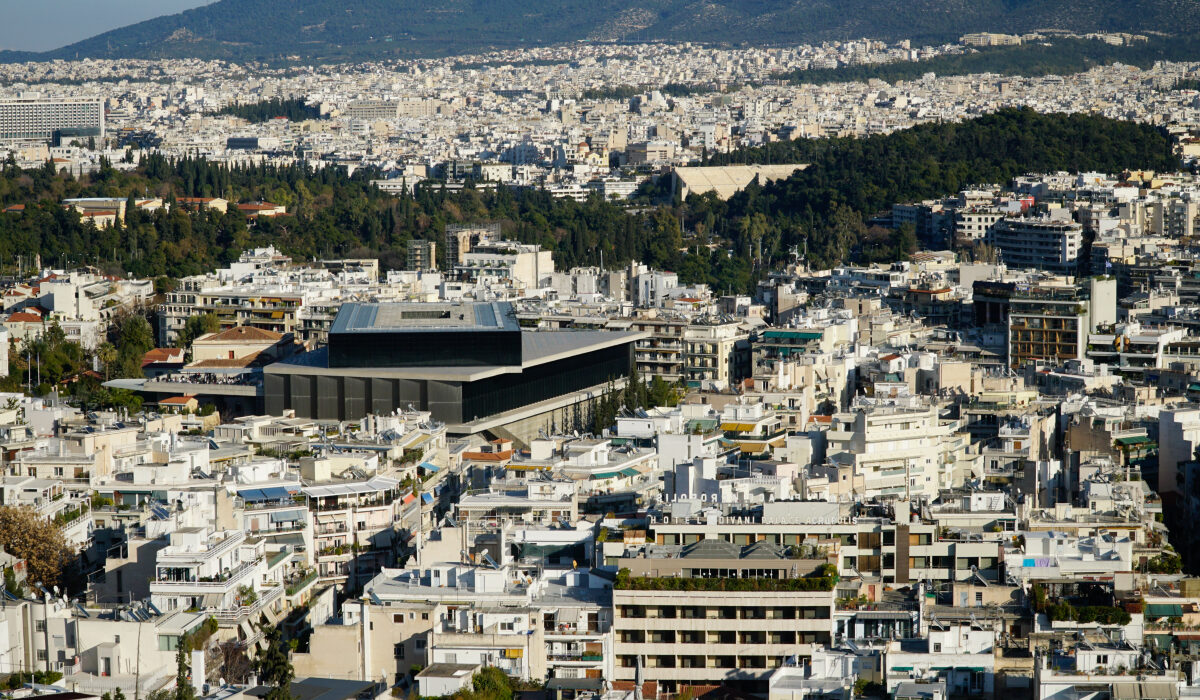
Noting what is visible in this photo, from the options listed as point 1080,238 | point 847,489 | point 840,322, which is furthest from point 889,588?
point 1080,238

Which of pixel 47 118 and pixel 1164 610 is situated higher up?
pixel 47 118

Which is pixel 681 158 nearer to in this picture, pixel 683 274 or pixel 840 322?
pixel 683 274

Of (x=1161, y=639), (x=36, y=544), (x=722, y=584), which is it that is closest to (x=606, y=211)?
(x=36, y=544)

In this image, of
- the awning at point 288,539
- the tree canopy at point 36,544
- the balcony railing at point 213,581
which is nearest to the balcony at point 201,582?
the balcony railing at point 213,581

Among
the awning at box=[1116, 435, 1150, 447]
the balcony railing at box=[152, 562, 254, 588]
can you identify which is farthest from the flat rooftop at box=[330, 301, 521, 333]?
the balcony railing at box=[152, 562, 254, 588]

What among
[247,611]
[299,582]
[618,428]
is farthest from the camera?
[618,428]

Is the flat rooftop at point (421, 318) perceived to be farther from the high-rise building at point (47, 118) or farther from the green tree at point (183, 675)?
the high-rise building at point (47, 118)

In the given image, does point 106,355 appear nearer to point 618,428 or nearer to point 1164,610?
point 618,428
